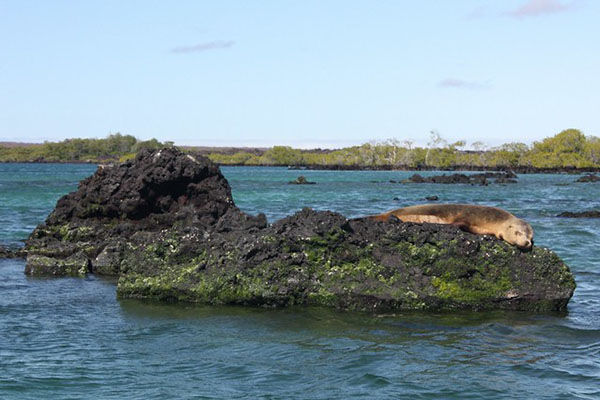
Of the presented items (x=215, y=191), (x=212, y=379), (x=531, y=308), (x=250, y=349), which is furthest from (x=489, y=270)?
(x=215, y=191)

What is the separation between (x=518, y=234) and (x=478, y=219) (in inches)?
48.3

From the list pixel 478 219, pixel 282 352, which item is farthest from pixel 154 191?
pixel 282 352

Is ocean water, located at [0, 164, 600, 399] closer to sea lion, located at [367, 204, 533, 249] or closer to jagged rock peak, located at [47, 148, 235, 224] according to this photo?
sea lion, located at [367, 204, 533, 249]

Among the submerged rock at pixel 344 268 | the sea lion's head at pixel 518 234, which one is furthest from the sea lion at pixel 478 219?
the submerged rock at pixel 344 268

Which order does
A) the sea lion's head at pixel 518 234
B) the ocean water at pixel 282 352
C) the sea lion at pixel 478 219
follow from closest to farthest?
1. the ocean water at pixel 282 352
2. the sea lion's head at pixel 518 234
3. the sea lion at pixel 478 219

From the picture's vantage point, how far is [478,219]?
1283cm

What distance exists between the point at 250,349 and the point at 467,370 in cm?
257

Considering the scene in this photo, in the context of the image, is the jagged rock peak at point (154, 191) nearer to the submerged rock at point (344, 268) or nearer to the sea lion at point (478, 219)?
the submerged rock at point (344, 268)

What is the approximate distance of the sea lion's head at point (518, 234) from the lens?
455 inches

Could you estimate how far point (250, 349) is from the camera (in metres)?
8.96

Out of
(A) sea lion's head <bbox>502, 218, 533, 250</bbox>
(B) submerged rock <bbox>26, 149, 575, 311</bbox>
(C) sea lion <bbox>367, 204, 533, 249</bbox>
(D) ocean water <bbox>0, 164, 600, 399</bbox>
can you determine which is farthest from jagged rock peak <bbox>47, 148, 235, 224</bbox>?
(A) sea lion's head <bbox>502, 218, 533, 250</bbox>

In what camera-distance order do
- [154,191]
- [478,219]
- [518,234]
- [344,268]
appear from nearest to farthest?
[344,268] < [518,234] < [478,219] < [154,191]

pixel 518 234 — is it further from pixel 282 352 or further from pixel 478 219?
pixel 282 352

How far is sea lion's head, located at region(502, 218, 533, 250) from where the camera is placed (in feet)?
37.9
